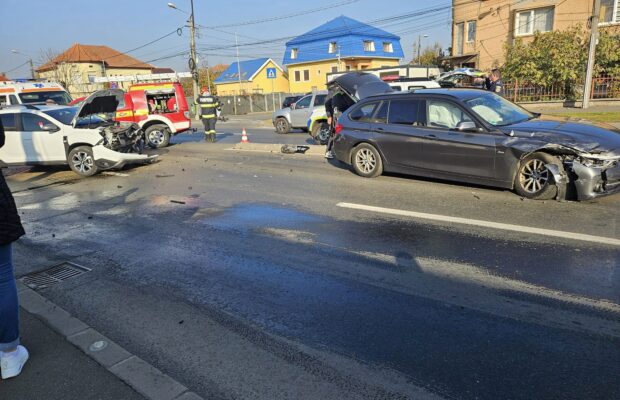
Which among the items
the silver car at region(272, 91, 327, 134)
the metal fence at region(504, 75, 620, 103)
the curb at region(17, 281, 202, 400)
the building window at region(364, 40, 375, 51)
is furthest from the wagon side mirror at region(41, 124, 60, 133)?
the building window at region(364, 40, 375, 51)

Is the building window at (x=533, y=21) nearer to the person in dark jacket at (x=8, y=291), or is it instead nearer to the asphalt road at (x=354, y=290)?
the asphalt road at (x=354, y=290)

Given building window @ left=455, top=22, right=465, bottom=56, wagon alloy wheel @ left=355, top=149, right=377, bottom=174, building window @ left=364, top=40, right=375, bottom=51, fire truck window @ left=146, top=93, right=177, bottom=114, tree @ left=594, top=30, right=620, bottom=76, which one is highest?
building window @ left=364, top=40, right=375, bottom=51

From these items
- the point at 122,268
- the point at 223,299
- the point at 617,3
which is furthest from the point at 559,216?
the point at 617,3

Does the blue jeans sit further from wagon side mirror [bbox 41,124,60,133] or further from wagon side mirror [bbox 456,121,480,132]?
wagon side mirror [bbox 41,124,60,133]

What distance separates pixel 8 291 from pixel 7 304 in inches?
3.3

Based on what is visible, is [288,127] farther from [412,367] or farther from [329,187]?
[412,367]

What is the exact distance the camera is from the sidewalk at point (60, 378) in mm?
2912

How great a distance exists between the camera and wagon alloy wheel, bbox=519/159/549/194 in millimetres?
6717

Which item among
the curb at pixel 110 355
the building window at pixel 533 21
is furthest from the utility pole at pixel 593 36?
the curb at pixel 110 355

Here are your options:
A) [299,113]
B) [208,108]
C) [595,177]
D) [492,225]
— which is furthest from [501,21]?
[492,225]

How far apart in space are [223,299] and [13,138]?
9966 millimetres

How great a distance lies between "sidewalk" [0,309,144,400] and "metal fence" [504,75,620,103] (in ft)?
79.1

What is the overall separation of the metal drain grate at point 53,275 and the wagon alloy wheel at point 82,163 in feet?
21.3

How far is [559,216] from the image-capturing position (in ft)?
19.7
